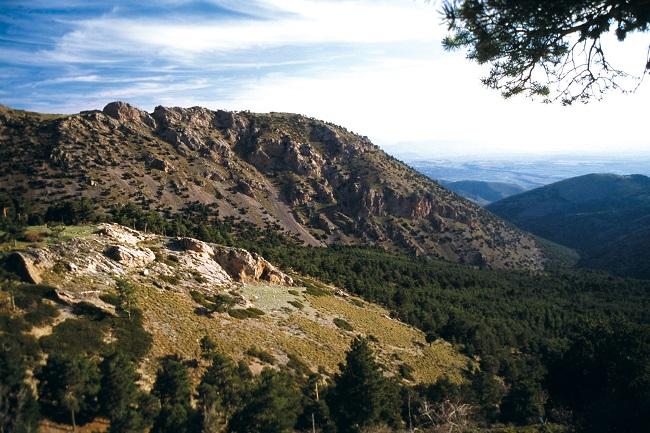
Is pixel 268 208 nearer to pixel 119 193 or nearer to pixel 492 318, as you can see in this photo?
pixel 119 193

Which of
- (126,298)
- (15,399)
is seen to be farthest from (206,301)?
(15,399)

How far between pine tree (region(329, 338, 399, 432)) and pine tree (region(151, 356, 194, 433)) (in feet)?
39.9

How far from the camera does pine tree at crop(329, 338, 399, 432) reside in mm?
31375

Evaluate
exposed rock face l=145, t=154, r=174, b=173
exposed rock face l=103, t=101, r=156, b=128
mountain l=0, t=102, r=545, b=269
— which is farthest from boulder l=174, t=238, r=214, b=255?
exposed rock face l=103, t=101, r=156, b=128

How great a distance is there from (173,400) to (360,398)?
1455 centimetres

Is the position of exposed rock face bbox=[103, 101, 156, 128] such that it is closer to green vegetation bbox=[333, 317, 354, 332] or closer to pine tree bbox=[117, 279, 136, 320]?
green vegetation bbox=[333, 317, 354, 332]

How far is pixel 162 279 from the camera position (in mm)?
47531

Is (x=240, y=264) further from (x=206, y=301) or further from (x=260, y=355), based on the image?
(x=260, y=355)

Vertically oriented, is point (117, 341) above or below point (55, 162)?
below

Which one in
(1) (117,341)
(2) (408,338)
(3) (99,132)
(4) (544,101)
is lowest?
(2) (408,338)

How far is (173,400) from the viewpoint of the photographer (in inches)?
1046

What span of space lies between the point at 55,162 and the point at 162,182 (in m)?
37.8

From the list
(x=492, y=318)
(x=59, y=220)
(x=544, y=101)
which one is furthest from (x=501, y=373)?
(x=59, y=220)

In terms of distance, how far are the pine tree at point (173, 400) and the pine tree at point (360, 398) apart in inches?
478
